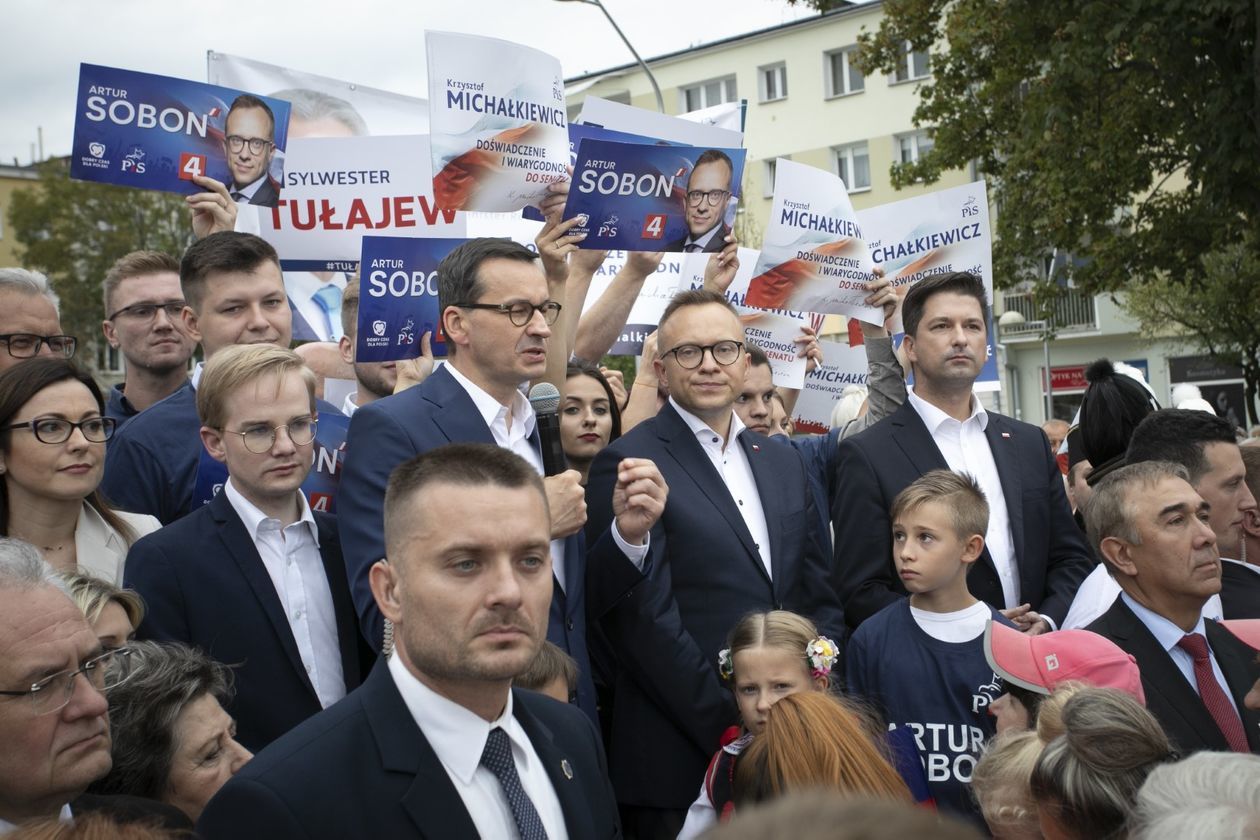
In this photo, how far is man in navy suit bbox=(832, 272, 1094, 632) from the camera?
16.7 feet

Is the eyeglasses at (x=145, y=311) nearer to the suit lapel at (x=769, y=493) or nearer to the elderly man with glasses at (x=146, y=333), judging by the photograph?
the elderly man with glasses at (x=146, y=333)

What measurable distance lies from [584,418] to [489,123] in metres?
1.40

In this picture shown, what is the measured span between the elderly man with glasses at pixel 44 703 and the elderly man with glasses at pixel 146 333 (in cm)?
255

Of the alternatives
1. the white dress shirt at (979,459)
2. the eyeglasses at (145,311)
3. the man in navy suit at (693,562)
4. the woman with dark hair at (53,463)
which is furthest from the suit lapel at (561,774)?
the eyeglasses at (145,311)

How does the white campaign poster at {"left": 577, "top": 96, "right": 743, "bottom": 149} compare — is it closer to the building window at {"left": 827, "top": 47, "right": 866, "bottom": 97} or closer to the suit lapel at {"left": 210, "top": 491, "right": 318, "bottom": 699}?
the suit lapel at {"left": 210, "top": 491, "right": 318, "bottom": 699}

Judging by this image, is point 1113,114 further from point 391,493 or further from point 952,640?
point 391,493

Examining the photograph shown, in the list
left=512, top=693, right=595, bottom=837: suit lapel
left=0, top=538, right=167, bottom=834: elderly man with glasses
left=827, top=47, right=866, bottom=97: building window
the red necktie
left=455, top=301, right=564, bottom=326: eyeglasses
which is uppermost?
left=827, top=47, right=866, bottom=97: building window

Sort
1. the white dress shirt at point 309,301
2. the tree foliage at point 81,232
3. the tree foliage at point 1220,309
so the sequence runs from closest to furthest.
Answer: the white dress shirt at point 309,301 → the tree foliage at point 1220,309 → the tree foliage at point 81,232

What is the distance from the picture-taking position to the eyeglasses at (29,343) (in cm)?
491

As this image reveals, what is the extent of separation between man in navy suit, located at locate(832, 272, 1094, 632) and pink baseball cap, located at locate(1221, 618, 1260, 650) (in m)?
0.62

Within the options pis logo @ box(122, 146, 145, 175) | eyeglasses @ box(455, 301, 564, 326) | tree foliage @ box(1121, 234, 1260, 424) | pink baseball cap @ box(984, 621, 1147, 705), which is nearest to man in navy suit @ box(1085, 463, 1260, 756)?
pink baseball cap @ box(984, 621, 1147, 705)

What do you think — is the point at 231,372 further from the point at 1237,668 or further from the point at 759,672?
the point at 1237,668

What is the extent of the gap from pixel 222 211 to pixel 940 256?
12.1 ft

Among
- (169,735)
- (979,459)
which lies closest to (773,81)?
(979,459)
